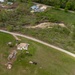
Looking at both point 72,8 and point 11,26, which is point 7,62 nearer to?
point 11,26

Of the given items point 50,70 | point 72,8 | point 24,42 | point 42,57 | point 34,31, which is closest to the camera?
point 50,70

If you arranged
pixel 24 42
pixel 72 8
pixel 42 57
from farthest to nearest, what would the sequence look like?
pixel 72 8
pixel 24 42
pixel 42 57

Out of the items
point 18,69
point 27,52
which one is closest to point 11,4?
point 27,52

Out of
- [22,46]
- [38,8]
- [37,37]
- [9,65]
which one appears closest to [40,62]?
[9,65]

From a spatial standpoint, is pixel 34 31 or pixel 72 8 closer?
pixel 34 31

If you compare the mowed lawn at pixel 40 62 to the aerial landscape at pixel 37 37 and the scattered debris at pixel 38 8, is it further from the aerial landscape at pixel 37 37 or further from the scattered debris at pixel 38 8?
the scattered debris at pixel 38 8

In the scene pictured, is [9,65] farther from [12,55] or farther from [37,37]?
[37,37]

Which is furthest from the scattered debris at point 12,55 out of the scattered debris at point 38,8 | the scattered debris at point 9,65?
the scattered debris at point 38,8
